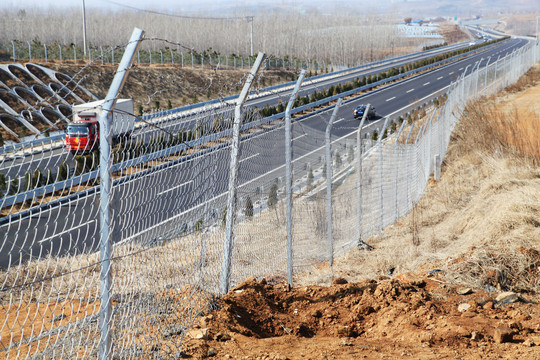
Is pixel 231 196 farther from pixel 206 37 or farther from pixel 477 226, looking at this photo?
pixel 206 37

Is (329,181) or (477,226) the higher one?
(329,181)

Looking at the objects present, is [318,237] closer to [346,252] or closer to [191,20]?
[346,252]

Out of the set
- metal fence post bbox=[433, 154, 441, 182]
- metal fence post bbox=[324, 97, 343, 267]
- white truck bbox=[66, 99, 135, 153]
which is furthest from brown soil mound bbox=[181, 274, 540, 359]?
metal fence post bbox=[433, 154, 441, 182]

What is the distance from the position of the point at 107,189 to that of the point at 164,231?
1870 mm

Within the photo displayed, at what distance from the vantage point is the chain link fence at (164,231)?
317 cm

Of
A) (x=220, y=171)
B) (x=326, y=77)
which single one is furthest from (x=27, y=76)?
(x=220, y=171)

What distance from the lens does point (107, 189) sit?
9.79ft

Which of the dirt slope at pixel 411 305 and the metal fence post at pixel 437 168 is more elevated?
the dirt slope at pixel 411 305

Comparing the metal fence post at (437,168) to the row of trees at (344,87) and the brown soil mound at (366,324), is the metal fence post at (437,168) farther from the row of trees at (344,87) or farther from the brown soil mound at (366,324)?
the row of trees at (344,87)

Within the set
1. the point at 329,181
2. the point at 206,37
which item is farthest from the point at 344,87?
the point at 206,37

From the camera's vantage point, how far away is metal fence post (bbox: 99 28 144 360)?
2967 mm

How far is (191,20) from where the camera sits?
99.7 metres

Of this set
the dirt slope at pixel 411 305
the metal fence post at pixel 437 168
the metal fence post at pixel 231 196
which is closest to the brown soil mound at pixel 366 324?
the dirt slope at pixel 411 305

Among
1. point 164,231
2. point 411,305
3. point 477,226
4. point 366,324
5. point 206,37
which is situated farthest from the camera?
point 206,37
